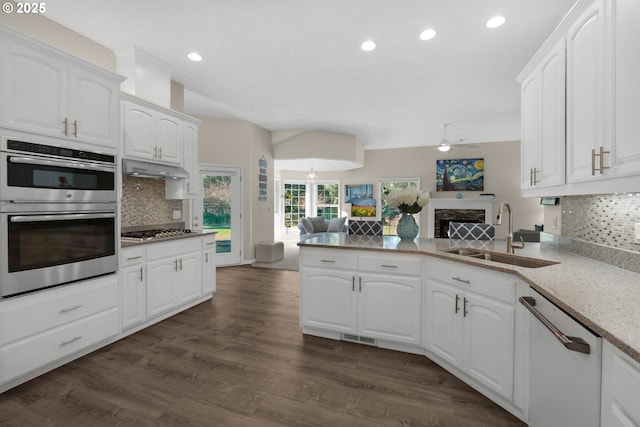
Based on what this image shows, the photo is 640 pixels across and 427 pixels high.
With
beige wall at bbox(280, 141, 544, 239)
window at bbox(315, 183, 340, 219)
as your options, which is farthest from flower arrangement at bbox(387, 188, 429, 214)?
window at bbox(315, 183, 340, 219)

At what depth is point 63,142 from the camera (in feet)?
7.29

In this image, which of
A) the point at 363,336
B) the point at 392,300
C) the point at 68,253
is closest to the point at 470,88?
the point at 392,300

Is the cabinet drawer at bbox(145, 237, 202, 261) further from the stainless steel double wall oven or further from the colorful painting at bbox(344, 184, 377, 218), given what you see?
the colorful painting at bbox(344, 184, 377, 218)

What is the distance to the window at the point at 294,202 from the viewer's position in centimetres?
1000

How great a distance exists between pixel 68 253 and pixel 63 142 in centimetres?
84

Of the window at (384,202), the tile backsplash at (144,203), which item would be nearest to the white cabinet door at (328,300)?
the tile backsplash at (144,203)

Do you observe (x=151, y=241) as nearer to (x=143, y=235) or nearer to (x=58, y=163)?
(x=143, y=235)

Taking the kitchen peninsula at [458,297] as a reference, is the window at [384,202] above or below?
above

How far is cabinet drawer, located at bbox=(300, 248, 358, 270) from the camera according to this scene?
2.58 m

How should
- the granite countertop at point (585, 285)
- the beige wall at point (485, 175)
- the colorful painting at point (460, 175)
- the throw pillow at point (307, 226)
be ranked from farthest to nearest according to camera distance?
the throw pillow at point (307, 226), the colorful painting at point (460, 175), the beige wall at point (485, 175), the granite countertop at point (585, 285)

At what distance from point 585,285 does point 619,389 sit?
65cm

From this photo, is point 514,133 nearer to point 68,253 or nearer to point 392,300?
point 392,300

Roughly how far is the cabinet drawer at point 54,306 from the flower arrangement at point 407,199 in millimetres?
2623

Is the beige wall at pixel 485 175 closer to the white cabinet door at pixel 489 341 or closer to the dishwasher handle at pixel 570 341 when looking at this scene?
the white cabinet door at pixel 489 341
